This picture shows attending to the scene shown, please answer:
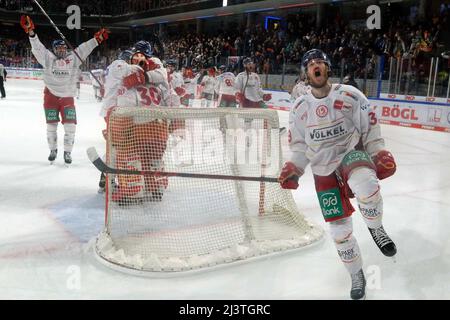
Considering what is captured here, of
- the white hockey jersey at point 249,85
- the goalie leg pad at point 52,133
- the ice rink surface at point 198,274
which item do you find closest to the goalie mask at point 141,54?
the ice rink surface at point 198,274

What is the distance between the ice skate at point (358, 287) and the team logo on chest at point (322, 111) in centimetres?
79

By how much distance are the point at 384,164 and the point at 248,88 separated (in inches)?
218

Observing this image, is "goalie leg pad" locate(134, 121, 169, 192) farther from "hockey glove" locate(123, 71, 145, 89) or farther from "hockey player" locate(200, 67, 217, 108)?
"hockey player" locate(200, 67, 217, 108)

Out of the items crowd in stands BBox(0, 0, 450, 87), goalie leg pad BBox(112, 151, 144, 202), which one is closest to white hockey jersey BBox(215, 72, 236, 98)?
crowd in stands BBox(0, 0, 450, 87)

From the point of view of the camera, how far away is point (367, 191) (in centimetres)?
228

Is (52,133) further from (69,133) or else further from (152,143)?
(152,143)

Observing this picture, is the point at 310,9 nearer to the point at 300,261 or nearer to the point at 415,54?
the point at 415,54

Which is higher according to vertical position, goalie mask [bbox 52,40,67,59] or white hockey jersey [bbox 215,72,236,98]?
goalie mask [bbox 52,40,67,59]

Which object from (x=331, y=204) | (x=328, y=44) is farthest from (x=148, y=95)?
(x=328, y=44)

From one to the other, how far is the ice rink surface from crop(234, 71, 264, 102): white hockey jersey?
247cm

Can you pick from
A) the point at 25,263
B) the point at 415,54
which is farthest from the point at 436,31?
the point at 25,263

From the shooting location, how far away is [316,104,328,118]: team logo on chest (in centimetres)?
238

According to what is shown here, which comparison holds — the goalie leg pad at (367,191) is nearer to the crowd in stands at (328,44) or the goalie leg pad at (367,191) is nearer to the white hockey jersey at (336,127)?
the white hockey jersey at (336,127)

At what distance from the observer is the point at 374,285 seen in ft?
8.38
